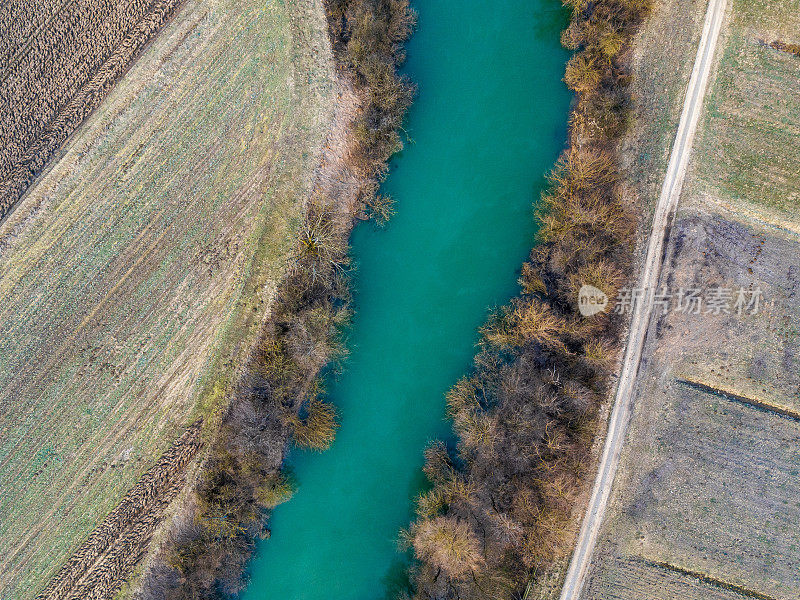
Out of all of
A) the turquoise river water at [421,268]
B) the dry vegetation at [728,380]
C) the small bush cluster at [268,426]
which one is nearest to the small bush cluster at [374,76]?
the turquoise river water at [421,268]

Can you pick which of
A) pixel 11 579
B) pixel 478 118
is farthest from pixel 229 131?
pixel 11 579

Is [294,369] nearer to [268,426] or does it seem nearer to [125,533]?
[268,426]

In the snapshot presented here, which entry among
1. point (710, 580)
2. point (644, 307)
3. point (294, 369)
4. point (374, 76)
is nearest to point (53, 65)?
point (374, 76)

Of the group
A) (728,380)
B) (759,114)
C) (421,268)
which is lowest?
(421,268)

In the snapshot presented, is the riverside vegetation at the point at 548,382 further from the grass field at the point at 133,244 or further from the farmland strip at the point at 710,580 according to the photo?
the grass field at the point at 133,244

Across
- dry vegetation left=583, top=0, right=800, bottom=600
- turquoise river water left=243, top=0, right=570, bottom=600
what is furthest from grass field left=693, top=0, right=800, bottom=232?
turquoise river water left=243, top=0, right=570, bottom=600

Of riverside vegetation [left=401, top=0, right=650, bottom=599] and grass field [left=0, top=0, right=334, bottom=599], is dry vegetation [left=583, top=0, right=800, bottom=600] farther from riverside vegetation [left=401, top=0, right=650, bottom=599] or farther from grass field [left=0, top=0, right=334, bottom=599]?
grass field [left=0, top=0, right=334, bottom=599]

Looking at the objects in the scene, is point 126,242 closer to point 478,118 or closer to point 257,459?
point 257,459
